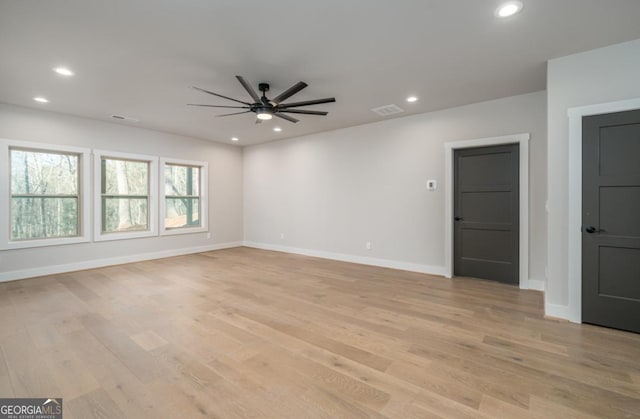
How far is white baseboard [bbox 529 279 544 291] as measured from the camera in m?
3.89

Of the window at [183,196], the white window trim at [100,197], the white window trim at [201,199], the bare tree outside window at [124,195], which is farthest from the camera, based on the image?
the window at [183,196]

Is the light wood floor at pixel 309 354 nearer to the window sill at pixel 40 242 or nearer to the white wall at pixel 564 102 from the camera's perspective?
the white wall at pixel 564 102

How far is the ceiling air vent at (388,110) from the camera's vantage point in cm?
455

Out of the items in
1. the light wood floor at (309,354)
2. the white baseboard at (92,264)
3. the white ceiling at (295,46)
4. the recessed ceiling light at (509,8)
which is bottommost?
the light wood floor at (309,354)

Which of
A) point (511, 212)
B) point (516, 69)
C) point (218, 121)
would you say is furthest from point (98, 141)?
point (511, 212)

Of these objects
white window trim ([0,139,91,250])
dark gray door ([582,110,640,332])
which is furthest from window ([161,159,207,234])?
dark gray door ([582,110,640,332])

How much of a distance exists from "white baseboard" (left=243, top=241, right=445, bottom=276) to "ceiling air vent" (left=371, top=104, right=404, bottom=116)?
8.69 feet

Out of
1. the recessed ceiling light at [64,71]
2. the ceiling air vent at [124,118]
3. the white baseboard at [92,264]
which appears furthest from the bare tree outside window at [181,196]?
the recessed ceiling light at [64,71]

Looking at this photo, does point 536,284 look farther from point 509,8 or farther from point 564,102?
point 509,8

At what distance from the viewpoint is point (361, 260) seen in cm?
563

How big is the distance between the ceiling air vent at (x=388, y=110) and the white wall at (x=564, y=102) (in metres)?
1.99

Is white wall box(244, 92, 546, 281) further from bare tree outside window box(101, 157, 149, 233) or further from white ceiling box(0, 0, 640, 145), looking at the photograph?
bare tree outside window box(101, 157, 149, 233)

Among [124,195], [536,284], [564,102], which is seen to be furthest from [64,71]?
[536,284]

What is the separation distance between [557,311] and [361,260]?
314cm
